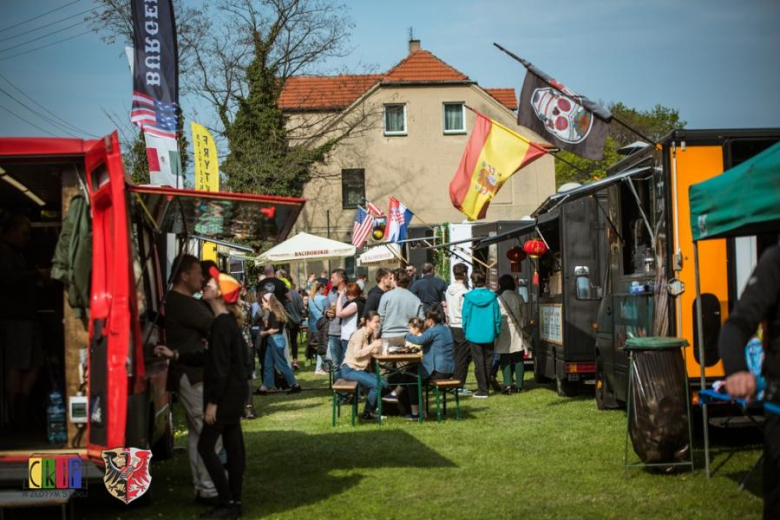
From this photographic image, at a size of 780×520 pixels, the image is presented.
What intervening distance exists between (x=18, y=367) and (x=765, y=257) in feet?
21.1

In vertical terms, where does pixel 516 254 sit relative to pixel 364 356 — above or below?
above

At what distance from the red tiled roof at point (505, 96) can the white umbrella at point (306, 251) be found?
25.9 metres

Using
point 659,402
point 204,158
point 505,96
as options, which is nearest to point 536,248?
point 204,158

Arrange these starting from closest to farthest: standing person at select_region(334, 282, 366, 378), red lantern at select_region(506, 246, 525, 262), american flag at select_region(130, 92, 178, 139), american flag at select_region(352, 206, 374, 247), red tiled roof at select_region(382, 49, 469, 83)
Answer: american flag at select_region(130, 92, 178, 139) < standing person at select_region(334, 282, 366, 378) < red lantern at select_region(506, 246, 525, 262) < american flag at select_region(352, 206, 374, 247) < red tiled roof at select_region(382, 49, 469, 83)

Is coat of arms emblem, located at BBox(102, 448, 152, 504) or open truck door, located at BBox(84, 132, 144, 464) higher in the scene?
open truck door, located at BBox(84, 132, 144, 464)

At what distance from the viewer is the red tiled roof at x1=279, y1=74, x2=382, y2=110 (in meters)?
44.6

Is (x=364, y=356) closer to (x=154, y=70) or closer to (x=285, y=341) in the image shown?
(x=285, y=341)

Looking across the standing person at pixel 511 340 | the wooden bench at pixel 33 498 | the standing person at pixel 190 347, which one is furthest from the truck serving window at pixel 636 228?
the wooden bench at pixel 33 498

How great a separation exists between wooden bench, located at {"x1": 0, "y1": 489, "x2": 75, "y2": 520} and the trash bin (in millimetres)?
4583

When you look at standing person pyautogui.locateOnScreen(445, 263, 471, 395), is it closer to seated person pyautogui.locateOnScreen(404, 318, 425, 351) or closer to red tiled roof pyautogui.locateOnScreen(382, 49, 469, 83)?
seated person pyautogui.locateOnScreen(404, 318, 425, 351)

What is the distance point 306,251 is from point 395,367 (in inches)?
484

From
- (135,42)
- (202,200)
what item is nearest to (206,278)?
(202,200)

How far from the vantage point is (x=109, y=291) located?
7031 millimetres

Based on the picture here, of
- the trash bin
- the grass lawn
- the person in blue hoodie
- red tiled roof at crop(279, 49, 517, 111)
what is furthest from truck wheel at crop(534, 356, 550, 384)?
red tiled roof at crop(279, 49, 517, 111)
